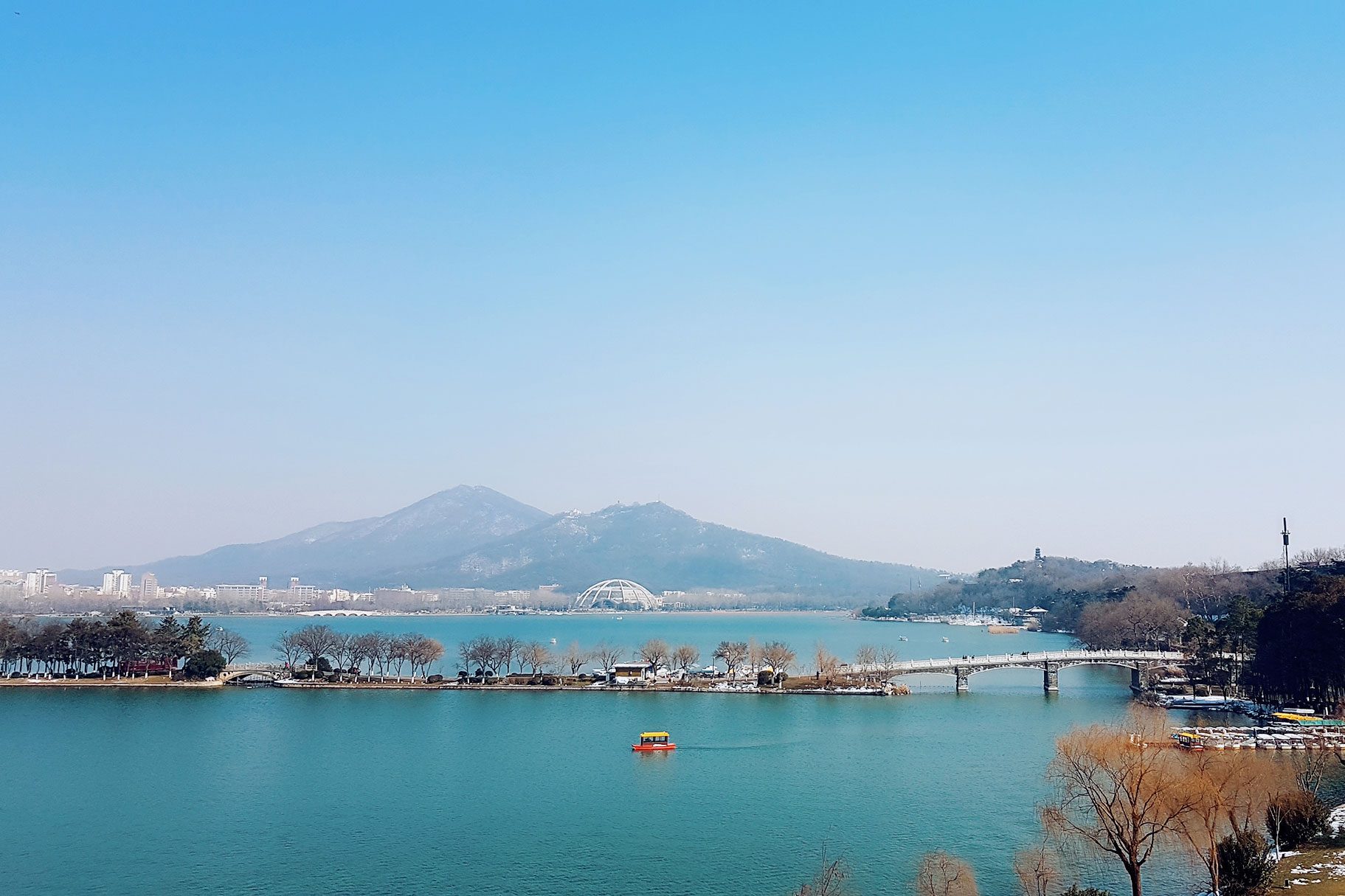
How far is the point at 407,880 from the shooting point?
1794cm

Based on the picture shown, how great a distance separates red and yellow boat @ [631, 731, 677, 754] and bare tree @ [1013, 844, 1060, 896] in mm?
14047

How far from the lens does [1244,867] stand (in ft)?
47.5

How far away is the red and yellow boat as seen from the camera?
30.2 meters

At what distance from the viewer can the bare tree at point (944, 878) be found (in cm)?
1523

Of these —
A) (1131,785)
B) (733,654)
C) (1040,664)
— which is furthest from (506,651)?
(1131,785)

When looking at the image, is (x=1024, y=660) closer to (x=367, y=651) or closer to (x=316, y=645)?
(x=367, y=651)

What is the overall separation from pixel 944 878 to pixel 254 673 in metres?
41.7

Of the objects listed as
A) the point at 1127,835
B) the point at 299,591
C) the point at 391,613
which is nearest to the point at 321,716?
the point at 1127,835

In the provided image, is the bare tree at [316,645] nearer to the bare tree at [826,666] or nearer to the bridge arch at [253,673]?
the bridge arch at [253,673]

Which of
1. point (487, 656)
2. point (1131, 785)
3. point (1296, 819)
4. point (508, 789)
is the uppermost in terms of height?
point (1131, 785)

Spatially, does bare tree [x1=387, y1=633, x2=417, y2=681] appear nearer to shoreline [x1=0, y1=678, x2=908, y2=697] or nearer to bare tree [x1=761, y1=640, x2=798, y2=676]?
shoreline [x1=0, y1=678, x2=908, y2=697]

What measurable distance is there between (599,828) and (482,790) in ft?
16.7

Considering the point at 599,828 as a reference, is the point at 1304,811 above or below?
above

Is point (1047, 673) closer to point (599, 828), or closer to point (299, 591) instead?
point (599, 828)
